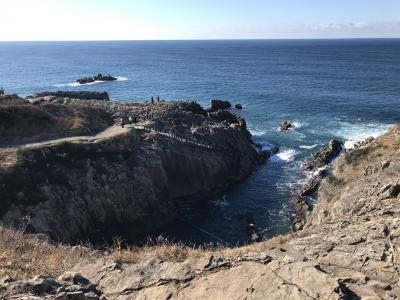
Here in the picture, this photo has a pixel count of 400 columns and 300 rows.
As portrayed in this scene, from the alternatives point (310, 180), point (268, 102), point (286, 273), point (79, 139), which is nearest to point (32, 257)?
point (286, 273)

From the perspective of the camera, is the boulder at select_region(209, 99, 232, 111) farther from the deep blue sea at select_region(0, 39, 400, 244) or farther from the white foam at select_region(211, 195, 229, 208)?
the white foam at select_region(211, 195, 229, 208)

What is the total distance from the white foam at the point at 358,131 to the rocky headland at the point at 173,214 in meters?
9.44

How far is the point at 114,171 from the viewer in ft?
136

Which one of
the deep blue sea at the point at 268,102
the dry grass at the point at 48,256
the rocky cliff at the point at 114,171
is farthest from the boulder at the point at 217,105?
the dry grass at the point at 48,256

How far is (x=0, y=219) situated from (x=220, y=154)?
91.4 ft

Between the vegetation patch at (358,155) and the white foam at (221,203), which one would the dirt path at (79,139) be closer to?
the white foam at (221,203)

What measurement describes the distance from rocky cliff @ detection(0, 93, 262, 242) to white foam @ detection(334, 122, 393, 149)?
18.5 meters

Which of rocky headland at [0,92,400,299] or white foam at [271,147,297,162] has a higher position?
rocky headland at [0,92,400,299]

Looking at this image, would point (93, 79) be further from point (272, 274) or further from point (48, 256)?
point (272, 274)

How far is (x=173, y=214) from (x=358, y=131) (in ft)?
134

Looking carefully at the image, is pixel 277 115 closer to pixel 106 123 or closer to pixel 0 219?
pixel 106 123

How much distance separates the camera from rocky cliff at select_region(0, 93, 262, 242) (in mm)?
35406

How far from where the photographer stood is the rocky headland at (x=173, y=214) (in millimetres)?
10352

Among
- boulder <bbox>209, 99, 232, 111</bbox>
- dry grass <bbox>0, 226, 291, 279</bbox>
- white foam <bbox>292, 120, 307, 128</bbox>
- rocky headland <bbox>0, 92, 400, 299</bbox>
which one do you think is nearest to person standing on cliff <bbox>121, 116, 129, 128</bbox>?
rocky headland <bbox>0, 92, 400, 299</bbox>
